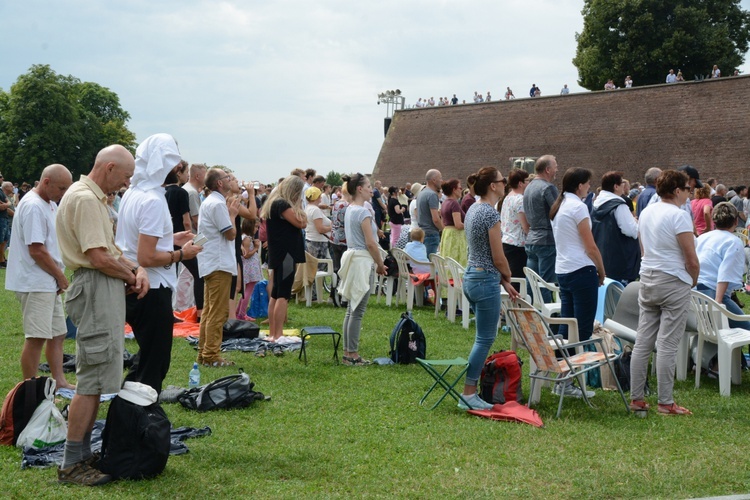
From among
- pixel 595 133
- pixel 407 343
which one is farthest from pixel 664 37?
pixel 407 343

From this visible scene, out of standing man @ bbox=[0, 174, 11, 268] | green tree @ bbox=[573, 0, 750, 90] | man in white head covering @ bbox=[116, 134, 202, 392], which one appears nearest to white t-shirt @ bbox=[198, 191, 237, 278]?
man in white head covering @ bbox=[116, 134, 202, 392]

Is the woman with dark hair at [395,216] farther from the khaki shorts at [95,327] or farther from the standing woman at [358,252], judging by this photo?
the khaki shorts at [95,327]

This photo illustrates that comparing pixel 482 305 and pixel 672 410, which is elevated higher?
pixel 482 305

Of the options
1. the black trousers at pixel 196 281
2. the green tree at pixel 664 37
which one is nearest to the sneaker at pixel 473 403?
the black trousers at pixel 196 281

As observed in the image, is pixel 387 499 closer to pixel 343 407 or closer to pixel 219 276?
pixel 343 407

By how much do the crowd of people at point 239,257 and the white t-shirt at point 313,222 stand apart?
114 cm

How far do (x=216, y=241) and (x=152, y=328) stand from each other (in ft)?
9.21

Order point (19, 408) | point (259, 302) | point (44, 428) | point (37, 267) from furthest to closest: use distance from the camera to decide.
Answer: point (259, 302) → point (37, 267) → point (19, 408) → point (44, 428)

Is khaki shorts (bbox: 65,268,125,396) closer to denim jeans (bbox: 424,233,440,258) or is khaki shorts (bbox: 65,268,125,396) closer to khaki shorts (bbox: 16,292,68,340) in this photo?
khaki shorts (bbox: 16,292,68,340)

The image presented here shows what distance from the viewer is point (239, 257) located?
399 inches

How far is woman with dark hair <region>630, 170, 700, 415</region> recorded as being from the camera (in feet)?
20.2

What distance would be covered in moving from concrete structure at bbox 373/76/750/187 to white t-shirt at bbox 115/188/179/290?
39.2 meters

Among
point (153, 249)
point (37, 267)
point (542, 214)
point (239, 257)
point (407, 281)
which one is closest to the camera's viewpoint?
point (153, 249)

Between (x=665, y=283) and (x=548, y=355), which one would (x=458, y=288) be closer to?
(x=548, y=355)
